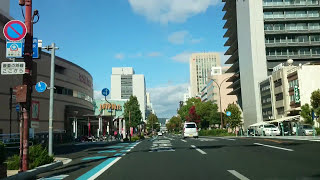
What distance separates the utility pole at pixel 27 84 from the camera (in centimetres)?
927

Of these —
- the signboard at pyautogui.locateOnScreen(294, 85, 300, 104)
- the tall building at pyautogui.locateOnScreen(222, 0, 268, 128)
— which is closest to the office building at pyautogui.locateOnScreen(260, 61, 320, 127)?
the signboard at pyautogui.locateOnScreen(294, 85, 300, 104)

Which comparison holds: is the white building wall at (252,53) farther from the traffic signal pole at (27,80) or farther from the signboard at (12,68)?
the signboard at (12,68)

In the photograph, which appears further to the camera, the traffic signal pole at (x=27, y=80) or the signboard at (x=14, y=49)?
the traffic signal pole at (x=27, y=80)

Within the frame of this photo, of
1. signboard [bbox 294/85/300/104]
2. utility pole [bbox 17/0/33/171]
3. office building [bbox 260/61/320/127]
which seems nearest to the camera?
utility pole [bbox 17/0/33/171]

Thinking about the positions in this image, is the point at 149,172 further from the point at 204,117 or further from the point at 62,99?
the point at 204,117

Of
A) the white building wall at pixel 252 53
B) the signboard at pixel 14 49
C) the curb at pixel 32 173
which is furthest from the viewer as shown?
the white building wall at pixel 252 53

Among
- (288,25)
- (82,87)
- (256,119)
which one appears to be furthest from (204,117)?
(82,87)

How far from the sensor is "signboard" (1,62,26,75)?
8.95 meters

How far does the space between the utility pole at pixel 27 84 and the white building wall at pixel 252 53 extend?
60280 mm

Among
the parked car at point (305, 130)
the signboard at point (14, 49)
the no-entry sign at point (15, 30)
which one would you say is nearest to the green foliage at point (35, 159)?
the signboard at point (14, 49)

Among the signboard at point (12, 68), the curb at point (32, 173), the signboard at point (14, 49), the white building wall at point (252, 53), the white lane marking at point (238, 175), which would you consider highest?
the white building wall at point (252, 53)

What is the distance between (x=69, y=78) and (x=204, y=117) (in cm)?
4670

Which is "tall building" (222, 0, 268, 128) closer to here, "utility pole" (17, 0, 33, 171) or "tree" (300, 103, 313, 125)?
"tree" (300, 103, 313, 125)

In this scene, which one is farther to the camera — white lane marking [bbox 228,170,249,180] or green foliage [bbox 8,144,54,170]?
green foliage [bbox 8,144,54,170]
